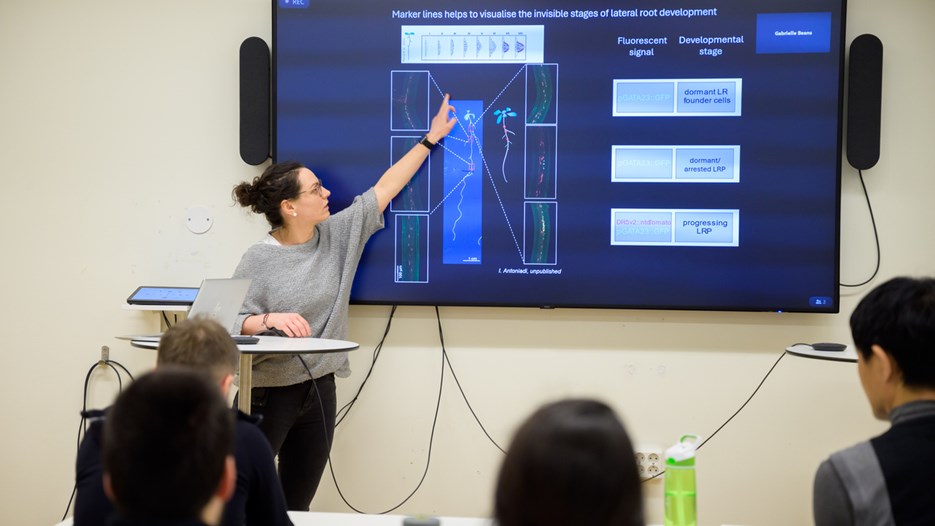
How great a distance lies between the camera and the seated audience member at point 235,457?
142 centimetres

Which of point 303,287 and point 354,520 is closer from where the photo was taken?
point 354,520

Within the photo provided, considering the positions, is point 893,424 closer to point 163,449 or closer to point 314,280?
point 163,449

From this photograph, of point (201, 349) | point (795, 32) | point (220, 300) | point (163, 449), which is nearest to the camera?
point (163, 449)

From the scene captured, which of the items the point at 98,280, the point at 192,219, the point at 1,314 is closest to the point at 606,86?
the point at 192,219

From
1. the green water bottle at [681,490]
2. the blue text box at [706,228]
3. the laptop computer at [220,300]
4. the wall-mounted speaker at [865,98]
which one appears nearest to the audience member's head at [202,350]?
the laptop computer at [220,300]

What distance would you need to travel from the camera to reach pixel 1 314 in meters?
3.59

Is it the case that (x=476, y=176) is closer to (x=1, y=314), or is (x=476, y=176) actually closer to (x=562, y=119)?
(x=562, y=119)

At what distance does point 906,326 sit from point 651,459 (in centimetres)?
202

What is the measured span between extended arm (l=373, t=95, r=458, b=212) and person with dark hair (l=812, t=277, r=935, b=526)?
2033 mm

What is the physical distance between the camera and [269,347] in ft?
7.43

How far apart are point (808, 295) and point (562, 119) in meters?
1.23

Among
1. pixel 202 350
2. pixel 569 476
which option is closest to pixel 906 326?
pixel 569 476

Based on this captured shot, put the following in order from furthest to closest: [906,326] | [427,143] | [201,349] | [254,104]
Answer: [254,104] < [427,143] < [201,349] < [906,326]

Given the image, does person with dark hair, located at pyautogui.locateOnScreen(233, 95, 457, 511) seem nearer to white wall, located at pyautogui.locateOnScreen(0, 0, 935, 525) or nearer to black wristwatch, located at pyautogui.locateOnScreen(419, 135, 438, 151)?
black wristwatch, located at pyautogui.locateOnScreen(419, 135, 438, 151)
